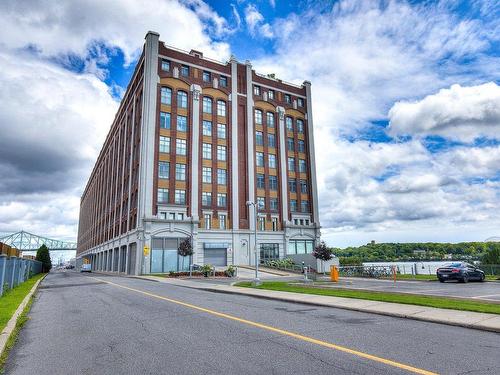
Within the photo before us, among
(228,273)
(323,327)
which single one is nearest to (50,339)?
(323,327)

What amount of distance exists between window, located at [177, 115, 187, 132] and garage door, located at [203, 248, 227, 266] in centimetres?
1622

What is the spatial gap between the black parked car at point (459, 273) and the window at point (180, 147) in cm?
3389

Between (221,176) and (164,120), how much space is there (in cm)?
1061

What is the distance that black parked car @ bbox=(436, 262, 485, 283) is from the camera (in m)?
24.5

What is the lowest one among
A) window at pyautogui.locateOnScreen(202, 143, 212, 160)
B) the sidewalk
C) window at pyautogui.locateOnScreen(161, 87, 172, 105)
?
the sidewalk

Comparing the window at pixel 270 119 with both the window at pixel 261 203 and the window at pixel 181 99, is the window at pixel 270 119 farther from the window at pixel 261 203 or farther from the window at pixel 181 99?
the window at pixel 181 99

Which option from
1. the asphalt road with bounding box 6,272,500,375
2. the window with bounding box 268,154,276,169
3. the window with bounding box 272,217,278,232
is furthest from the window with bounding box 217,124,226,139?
the asphalt road with bounding box 6,272,500,375

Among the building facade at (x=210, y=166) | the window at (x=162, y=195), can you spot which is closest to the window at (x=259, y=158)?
the building facade at (x=210, y=166)

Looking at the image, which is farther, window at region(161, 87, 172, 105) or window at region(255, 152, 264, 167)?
window at region(255, 152, 264, 167)

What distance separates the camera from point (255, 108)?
2224 inches

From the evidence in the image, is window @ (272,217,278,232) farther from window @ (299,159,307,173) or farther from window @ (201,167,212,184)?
window @ (201,167,212,184)

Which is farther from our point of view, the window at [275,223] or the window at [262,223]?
the window at [275,223]

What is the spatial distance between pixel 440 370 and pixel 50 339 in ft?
24.8

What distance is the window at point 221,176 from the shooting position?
51000mm
